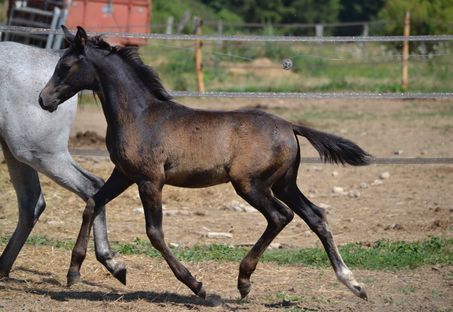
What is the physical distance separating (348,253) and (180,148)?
2.18 m

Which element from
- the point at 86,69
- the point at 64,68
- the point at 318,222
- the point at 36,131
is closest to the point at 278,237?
the point at 318,222

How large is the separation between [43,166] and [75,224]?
2.31 m

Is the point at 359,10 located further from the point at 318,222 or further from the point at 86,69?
the point at 86,69

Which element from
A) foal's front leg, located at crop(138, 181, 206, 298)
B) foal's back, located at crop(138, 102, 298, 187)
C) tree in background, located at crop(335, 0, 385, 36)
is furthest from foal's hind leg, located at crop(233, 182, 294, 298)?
tree in background, located at crop(335, 0, 385, 36)

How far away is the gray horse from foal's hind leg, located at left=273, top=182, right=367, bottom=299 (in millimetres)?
1293

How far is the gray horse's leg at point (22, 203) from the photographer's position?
6.75m

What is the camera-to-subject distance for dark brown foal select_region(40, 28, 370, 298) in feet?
19.1

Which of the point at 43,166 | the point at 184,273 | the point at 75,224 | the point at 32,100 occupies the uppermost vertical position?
the point at 32,100

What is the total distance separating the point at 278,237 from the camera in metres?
8.46

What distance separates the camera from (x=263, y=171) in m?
5.79

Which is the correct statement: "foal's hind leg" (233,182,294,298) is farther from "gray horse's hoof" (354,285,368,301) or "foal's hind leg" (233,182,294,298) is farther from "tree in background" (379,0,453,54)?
"tree in background" (379,0,453,54)

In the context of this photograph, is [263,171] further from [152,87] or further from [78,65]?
[78,65]

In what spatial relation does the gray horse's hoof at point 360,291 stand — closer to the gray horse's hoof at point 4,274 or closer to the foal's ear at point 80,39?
the foal's ear at point 80,39

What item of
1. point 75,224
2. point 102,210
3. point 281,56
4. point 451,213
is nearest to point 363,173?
point 451,213
